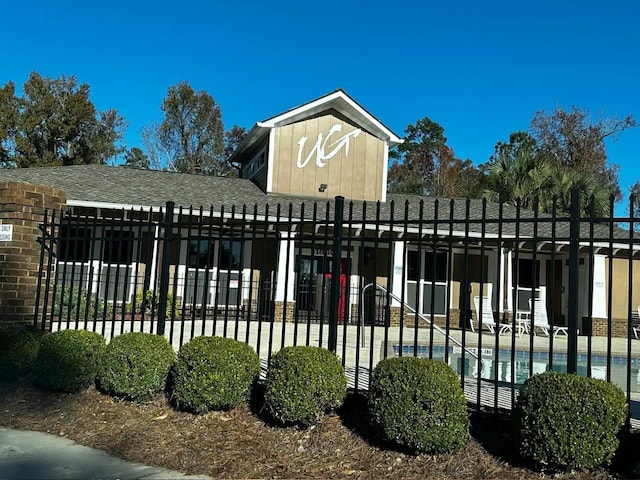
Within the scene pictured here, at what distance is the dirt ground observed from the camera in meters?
4.36

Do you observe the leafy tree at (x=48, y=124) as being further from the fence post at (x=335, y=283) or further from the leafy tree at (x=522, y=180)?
the fence post at (x=335, y=283)

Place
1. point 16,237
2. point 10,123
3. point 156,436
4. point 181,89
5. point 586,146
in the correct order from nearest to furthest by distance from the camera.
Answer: point 156,436 → point 16,237 → point 10,123 → point 586,146 → point 181,89

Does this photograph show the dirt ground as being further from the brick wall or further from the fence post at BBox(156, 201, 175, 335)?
the brick wall

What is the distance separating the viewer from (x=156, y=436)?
203 inches

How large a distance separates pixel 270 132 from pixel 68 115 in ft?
64.0

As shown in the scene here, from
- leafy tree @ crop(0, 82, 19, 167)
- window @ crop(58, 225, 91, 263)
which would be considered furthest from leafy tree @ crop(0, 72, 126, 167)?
window @ crop(58, 225, 91, 263)

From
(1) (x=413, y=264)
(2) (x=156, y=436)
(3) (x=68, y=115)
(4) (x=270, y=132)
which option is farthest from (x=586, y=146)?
(2) (x=156, y=436)

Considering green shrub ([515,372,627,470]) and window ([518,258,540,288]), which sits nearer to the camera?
green shrub ([515,372,627,470])

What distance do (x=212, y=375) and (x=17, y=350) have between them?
293 centimetres

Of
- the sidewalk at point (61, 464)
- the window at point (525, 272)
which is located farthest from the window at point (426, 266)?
the sidewalk at point (61, 464)

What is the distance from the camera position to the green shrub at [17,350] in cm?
665

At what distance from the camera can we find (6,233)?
7.28m

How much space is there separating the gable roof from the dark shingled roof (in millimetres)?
2057

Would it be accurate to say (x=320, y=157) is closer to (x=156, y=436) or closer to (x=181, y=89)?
(x=156, y=436)
